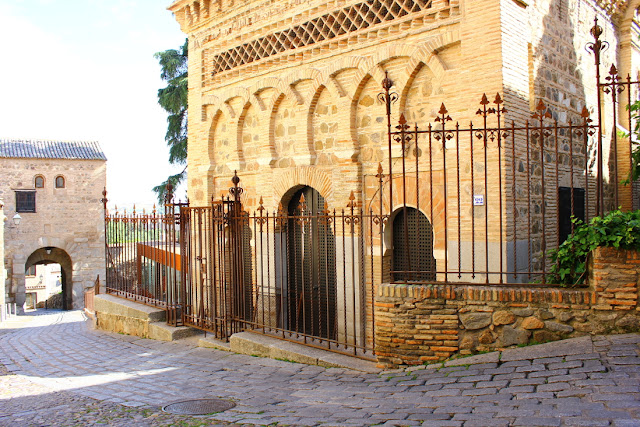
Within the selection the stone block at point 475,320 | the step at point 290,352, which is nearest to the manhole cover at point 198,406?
the step at point 290,352

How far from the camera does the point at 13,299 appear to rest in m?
25.4

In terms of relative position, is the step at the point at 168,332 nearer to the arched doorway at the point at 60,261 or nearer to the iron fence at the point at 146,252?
the iron fence at the point at 146,252

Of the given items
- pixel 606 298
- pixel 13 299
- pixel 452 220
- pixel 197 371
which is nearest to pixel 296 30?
pixel 452 220

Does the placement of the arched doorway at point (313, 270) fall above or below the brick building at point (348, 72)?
below

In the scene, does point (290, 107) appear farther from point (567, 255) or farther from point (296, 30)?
point (567, 255)

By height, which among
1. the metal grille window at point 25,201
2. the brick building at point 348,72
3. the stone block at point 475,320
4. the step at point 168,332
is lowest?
the step at point 168,332

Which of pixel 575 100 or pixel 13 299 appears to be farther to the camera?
pixel 13 299

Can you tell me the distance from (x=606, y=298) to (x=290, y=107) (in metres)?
6.90

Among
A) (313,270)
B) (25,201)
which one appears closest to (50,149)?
(25,201)

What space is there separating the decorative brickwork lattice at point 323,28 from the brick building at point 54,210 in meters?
18.0

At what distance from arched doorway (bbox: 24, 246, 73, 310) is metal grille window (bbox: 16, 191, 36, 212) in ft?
6.87

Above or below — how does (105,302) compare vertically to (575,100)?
below

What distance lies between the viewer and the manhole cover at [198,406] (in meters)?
5.35

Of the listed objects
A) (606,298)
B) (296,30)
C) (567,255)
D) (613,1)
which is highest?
(613,1)
